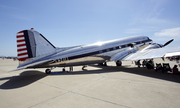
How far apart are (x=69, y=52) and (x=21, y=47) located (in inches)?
218

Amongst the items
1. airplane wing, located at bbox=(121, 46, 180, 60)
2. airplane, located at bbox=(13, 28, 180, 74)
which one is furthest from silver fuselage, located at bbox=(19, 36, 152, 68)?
airplane wing, located at bbox=(121, 46, 180, 60)

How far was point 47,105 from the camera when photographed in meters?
4.33

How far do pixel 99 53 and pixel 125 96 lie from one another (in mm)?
9746

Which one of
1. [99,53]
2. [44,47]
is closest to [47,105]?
[44,47]

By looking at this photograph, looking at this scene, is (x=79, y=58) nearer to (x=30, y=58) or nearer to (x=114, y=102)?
(x=30, y=58)

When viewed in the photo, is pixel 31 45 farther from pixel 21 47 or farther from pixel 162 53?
pixel 162 53

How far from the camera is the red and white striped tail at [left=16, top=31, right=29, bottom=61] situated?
10711 millimetres

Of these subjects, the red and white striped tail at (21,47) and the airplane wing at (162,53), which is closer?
the airplane wing at (162,53)

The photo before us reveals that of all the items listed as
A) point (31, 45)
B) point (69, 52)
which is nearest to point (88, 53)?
point (69, 52)

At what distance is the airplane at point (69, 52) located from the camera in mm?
10773

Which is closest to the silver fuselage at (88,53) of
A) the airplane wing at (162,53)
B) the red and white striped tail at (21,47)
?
the red and white striped tail at (21,47)

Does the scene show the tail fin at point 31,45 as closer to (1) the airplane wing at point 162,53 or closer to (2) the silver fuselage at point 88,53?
(2) the silver fuselage at point 88,53

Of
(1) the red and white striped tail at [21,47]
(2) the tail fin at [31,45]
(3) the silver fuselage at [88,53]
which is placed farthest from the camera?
(3) the silver fuselage at [88,53]

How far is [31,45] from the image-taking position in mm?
11375
